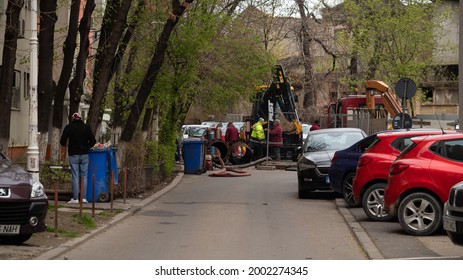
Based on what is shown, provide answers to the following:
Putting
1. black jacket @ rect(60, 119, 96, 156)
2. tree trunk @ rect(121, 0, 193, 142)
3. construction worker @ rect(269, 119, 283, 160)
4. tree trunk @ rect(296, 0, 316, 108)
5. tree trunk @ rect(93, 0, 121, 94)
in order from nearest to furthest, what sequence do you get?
black jacket @ rect(60, 119, 96, 156)
tree trunk @ rect(121, 0, 193, 142)
tree trunk @ rect(93, 0, 121, 94)
construction worker @ rect(269, 119, 283, 160)
tree trunk @ rect(296, 0, 316, 108)

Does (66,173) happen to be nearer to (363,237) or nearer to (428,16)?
(363,237)

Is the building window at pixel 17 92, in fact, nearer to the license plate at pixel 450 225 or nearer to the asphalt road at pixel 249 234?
the asphalt road at pixel 249 234

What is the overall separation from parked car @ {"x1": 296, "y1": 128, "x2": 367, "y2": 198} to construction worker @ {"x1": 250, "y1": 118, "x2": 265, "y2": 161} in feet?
43.9

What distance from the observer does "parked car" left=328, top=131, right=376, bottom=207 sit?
772 inches

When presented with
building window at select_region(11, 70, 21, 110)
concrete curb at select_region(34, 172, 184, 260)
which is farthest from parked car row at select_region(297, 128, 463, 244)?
building window at select_region(11, 70, 21, 110)

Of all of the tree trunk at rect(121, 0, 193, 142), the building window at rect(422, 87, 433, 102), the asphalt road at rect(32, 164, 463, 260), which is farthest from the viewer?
the building window at rect(422, 87, 433, 102)

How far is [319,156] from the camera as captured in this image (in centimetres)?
2203

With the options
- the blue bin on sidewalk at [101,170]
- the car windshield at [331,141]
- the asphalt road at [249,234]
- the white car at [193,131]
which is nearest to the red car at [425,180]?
the asphalt road at [249,234]

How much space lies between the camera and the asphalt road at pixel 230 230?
12570 mm

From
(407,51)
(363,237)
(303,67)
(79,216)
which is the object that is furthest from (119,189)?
(303,67)

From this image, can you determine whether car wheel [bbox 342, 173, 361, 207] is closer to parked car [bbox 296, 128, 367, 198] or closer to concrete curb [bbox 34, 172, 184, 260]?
parked car [bbox 296, 128, 367, 198]

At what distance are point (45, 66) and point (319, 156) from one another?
686cm

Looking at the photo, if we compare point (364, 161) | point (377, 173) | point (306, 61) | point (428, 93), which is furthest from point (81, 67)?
point (428, 93)

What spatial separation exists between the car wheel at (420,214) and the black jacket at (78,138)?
7.09m
